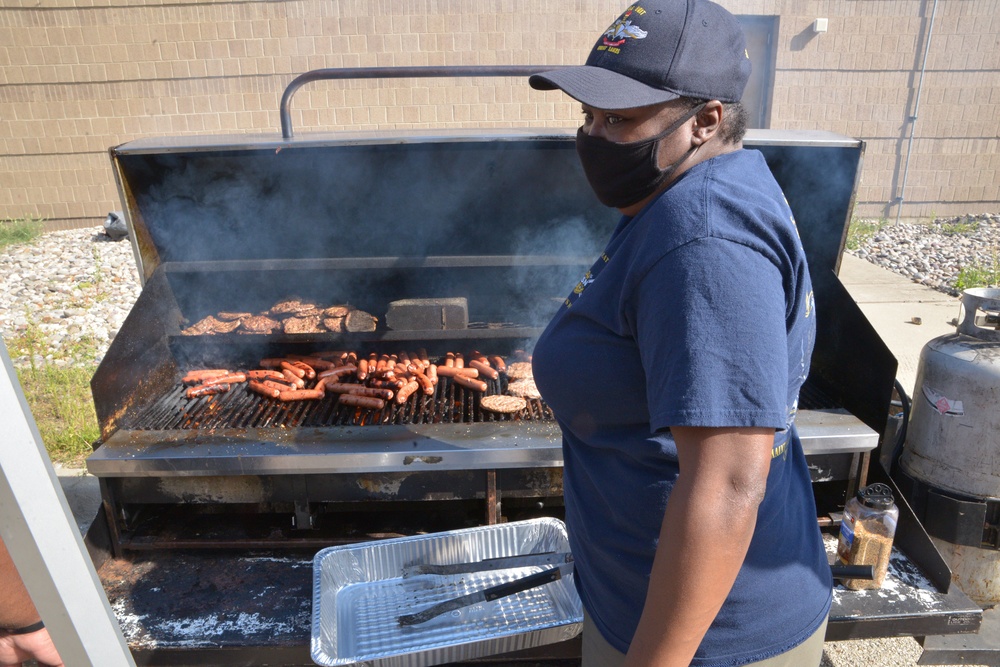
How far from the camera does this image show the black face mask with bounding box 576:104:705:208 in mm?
1265

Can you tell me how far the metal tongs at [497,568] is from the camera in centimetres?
219

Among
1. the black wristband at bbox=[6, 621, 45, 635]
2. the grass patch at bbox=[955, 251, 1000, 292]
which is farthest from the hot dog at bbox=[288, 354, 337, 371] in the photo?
the grass patch at bbox=[955, 251, 1000, 292]

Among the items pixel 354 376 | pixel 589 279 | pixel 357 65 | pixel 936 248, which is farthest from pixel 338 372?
pixel 936 248

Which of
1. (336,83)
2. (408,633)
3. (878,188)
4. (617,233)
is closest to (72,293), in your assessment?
(336,83)

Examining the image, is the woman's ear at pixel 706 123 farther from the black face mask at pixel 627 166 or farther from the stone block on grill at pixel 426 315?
the stone block on grill at pixel 426 315

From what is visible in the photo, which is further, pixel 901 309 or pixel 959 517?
pixel 901 309

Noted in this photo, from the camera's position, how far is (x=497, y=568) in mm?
2277

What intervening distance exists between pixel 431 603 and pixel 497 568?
0.33m

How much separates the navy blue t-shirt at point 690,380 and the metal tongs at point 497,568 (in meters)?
0.53

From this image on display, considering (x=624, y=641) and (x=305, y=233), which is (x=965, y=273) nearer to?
(x=305, y=233)

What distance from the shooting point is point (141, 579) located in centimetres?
269

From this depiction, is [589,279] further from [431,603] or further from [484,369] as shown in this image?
[484,369]

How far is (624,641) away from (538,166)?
9.05 ft

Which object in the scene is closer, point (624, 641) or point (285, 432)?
point (624, 641)
